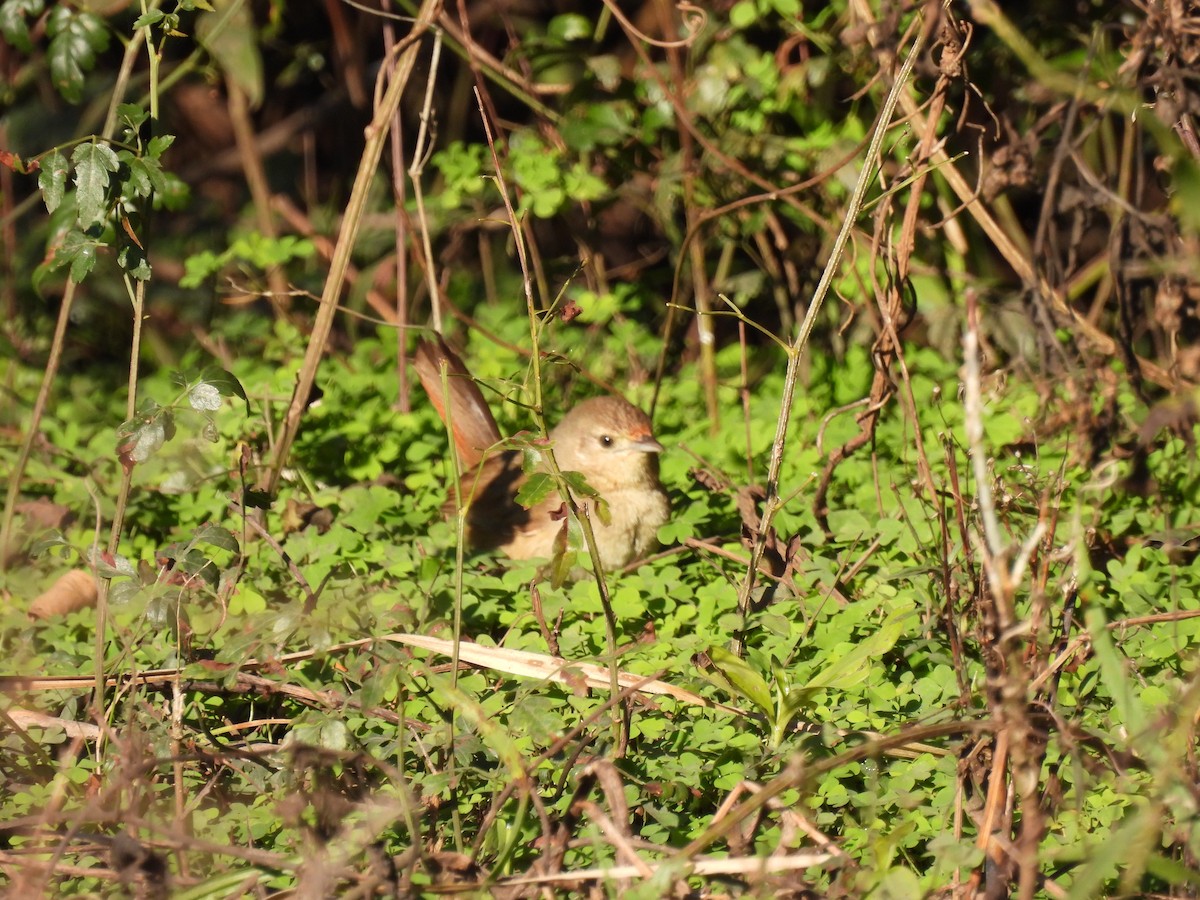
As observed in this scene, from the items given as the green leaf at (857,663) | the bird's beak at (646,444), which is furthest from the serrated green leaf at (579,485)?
the bird's beak at (646,444)

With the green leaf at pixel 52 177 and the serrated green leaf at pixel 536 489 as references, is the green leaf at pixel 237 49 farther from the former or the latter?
the serrated green leaf at pixel 536 489

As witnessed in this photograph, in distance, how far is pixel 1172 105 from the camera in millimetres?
3240

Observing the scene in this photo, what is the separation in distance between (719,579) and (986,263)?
210 cm

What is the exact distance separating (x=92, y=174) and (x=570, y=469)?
7.15 feet

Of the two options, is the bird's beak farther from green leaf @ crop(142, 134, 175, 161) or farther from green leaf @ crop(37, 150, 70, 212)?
green leaf @ crop(37, 150, 70, 212)

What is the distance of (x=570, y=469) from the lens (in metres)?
4.61

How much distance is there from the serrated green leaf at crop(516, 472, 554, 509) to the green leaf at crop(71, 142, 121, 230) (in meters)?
1.07

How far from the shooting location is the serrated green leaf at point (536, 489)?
9.03 feet

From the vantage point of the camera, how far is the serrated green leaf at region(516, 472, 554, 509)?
2.75 meters

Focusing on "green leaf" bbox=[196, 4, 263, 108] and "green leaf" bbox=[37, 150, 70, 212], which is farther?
"green leaf" bbox=[196, 4, 263, 108]

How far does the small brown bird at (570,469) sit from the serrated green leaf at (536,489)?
50.9 inches

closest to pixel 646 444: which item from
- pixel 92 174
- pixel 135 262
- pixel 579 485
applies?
pixel 579 485

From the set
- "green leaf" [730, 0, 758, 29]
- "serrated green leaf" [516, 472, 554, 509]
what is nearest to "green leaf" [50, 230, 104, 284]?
"serrated green leaf" [516, 472, 554, 509]

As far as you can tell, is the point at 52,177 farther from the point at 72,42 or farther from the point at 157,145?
the point at 72,42
